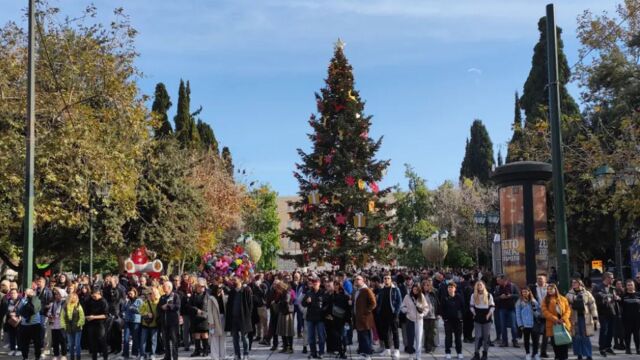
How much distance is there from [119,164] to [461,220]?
44.0 m

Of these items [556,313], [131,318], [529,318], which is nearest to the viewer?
[556,313]

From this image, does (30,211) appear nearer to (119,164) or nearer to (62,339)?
(62,339)

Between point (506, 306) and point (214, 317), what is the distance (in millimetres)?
7344

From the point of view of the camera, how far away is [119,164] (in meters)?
23.9

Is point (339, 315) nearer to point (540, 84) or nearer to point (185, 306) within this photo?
point (185, 306)

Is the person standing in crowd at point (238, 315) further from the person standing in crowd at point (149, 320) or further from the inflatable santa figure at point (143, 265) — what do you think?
the inflatable santa figure at point (143, 265)

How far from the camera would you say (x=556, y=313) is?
1405cm

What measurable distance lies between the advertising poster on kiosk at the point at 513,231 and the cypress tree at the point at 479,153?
5927 centimetres

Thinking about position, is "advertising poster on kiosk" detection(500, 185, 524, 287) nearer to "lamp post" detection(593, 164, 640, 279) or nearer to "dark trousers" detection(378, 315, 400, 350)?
"lamp post" detection(593, 164, 640, 279)

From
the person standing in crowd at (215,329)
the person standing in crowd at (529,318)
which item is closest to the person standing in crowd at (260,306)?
the person standing in crowd at (215,329)

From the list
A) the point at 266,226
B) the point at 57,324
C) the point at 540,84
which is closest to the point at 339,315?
the point at 57,324

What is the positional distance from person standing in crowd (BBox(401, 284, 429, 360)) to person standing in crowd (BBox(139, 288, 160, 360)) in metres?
5.63

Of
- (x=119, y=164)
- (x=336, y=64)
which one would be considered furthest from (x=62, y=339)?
(x=336, y=64)

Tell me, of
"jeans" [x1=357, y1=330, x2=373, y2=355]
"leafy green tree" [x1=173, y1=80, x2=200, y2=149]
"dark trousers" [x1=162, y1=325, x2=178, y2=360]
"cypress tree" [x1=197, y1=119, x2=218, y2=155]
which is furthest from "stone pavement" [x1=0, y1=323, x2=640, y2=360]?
"cypress tree" [x1=197, y1=119, x2=218, y2=155]
